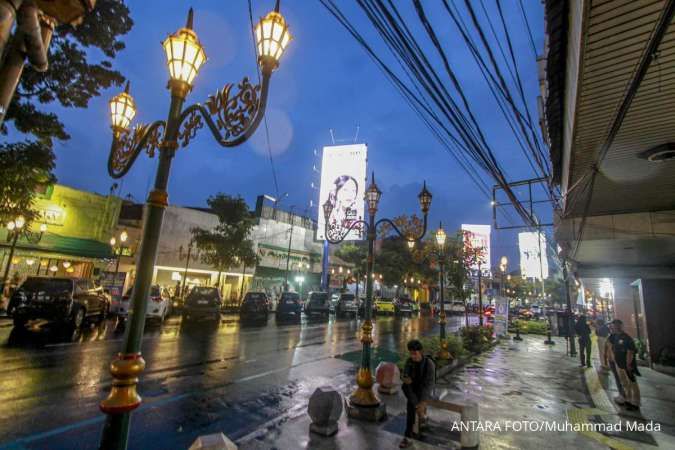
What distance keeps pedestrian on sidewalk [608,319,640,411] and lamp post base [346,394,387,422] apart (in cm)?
615

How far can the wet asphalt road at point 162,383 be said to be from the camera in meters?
4.88

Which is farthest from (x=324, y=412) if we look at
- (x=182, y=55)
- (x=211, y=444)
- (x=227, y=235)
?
(x=227, y=235)

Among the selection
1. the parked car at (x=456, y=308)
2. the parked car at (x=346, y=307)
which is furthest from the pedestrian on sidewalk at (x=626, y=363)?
the parked car at (x=456, y=308)

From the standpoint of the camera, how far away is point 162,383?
23.8 ft

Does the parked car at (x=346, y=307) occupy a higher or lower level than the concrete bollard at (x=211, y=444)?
lower

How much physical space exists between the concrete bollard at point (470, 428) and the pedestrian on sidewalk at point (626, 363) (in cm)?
523

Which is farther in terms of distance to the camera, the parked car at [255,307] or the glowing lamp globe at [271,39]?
the parked car at [255,307]

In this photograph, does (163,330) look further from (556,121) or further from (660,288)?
(660,288)

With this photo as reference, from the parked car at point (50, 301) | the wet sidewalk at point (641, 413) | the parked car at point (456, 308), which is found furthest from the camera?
the parked car at point (456, 308)

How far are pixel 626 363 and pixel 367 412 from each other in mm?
6724

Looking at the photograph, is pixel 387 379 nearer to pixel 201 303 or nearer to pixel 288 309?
pixel 201 303

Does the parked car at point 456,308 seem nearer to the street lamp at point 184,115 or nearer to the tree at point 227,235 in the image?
the tree at point 227,235

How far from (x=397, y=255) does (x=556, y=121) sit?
1399 inches

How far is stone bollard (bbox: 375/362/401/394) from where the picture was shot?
24.0ft
